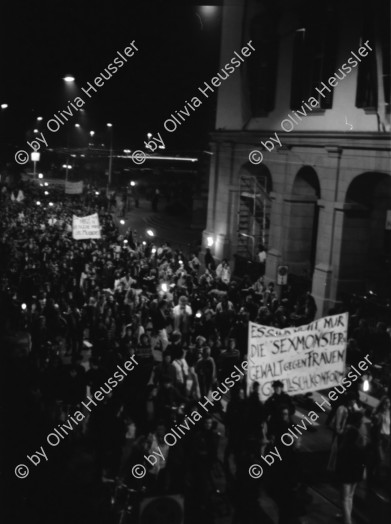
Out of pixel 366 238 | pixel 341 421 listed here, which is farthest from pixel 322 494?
pixel 366 238

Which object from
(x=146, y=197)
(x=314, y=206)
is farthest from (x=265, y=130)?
(x=146, y=197)

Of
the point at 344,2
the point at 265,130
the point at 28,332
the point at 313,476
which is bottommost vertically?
the point at 313,476

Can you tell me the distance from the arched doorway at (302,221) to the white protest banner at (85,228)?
6687mm

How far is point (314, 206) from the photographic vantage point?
78.1 feet

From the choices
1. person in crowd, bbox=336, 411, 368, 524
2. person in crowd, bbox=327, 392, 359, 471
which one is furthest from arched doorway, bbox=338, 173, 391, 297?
person in crowd, bbox=336, 411, 368, 524

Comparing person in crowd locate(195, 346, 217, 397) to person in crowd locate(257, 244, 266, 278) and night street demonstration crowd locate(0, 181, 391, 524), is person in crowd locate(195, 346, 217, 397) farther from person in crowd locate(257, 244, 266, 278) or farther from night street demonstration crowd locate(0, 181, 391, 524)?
person in crowd locate(257, 244, 266, 278)

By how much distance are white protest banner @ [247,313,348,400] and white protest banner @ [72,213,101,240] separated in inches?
553

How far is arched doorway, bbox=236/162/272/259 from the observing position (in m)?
26.0

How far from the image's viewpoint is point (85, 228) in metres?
23.2

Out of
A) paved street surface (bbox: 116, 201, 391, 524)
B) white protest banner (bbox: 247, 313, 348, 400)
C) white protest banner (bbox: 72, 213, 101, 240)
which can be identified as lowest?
paved street surface (bbox: 116, 201, 391, 524)

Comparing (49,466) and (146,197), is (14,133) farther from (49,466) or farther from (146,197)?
(49,466)

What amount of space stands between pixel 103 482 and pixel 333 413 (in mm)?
4175

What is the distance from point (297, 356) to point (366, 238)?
1181 centimetres

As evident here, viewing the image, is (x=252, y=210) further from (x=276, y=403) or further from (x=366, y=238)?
(x=276, y=403)
